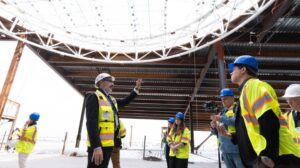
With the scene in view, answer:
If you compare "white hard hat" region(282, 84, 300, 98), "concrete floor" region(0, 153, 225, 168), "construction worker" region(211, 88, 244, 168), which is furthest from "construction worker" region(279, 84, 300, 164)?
"concrete floor" region(0, 153, 225, 168)

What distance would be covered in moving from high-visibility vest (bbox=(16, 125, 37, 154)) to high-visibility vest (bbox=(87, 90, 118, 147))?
4012 mm

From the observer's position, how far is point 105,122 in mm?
2891

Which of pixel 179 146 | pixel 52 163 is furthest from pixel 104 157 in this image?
pixel 52 163

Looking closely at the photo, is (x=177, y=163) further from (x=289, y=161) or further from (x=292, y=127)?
(x=289, y=161)

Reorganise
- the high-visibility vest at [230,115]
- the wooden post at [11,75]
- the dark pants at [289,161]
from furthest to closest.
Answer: the wooden post at [11,75] → the high-visibility vest at [230,115] → the dark pants at [289,161]

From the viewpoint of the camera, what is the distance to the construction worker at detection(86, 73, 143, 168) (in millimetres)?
2574

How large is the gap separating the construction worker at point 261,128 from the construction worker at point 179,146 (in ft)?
12.9

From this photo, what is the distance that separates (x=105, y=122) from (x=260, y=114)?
6.13 feet

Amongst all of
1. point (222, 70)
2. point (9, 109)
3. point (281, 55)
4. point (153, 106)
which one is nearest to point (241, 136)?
point (222, 70)

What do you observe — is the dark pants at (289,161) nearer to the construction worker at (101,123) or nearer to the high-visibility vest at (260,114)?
the high-visibility vest at (260,114)

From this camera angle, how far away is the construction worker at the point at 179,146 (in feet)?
18.7

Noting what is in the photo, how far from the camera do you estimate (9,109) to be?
16484 millimetres

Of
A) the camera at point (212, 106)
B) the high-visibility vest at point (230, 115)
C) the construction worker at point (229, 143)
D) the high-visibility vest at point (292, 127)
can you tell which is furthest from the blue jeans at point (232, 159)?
the camera at point (212, 106)

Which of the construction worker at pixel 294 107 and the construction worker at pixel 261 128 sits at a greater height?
the construction worker at pixel 294 107
